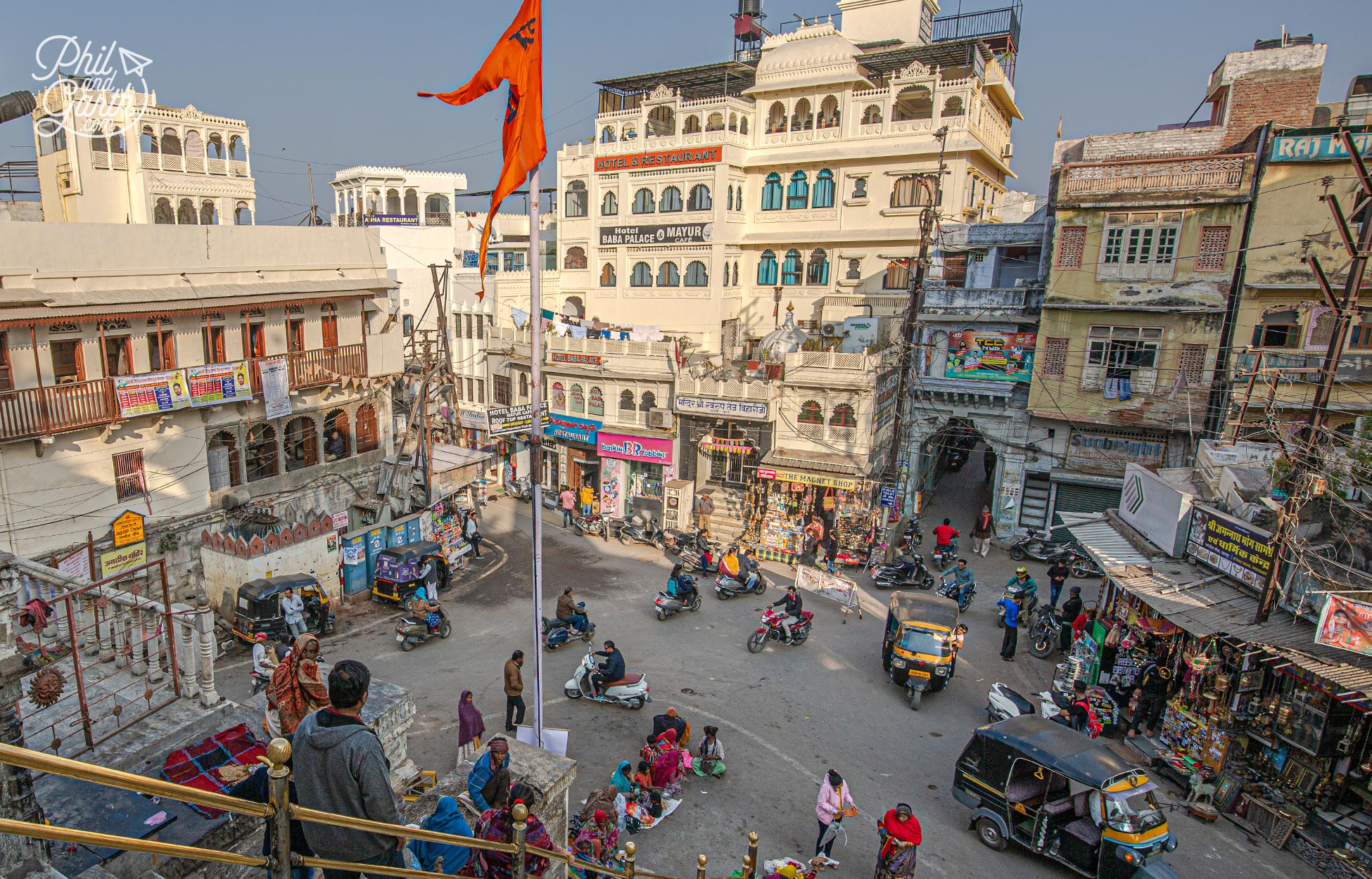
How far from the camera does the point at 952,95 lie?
32562 millimetres

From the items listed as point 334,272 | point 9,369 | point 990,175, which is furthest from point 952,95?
point 9,369

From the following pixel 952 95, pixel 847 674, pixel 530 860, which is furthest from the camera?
pixel 952 95

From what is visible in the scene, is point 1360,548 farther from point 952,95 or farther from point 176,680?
point 952,95

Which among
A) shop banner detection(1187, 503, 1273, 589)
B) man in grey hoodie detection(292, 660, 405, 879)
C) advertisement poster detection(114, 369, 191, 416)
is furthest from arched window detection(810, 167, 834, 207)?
man in grey hoodie detection(292, 660, 405, 879)

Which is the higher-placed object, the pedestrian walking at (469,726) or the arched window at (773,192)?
the arched window at (773,192)

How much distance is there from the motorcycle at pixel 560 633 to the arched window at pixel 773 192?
A: 82.5 ft

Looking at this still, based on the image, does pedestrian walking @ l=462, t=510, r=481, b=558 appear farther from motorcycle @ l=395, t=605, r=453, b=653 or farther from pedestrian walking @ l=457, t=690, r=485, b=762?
pedestrian walking @ l=457, t=690, r=485, b=762

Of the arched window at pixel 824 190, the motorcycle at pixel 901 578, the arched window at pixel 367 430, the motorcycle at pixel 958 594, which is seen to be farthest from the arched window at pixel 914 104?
the arched window at pixel 367 430

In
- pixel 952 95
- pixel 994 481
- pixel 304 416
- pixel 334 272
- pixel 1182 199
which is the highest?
Result: pixel 952 95

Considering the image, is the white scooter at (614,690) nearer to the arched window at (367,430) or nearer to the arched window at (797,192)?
the arched window at (367,430)

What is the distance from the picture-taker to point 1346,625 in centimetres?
1023

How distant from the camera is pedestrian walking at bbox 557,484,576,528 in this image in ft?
89.8

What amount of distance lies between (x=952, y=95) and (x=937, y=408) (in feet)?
48.9

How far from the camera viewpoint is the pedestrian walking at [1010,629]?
16.7m
